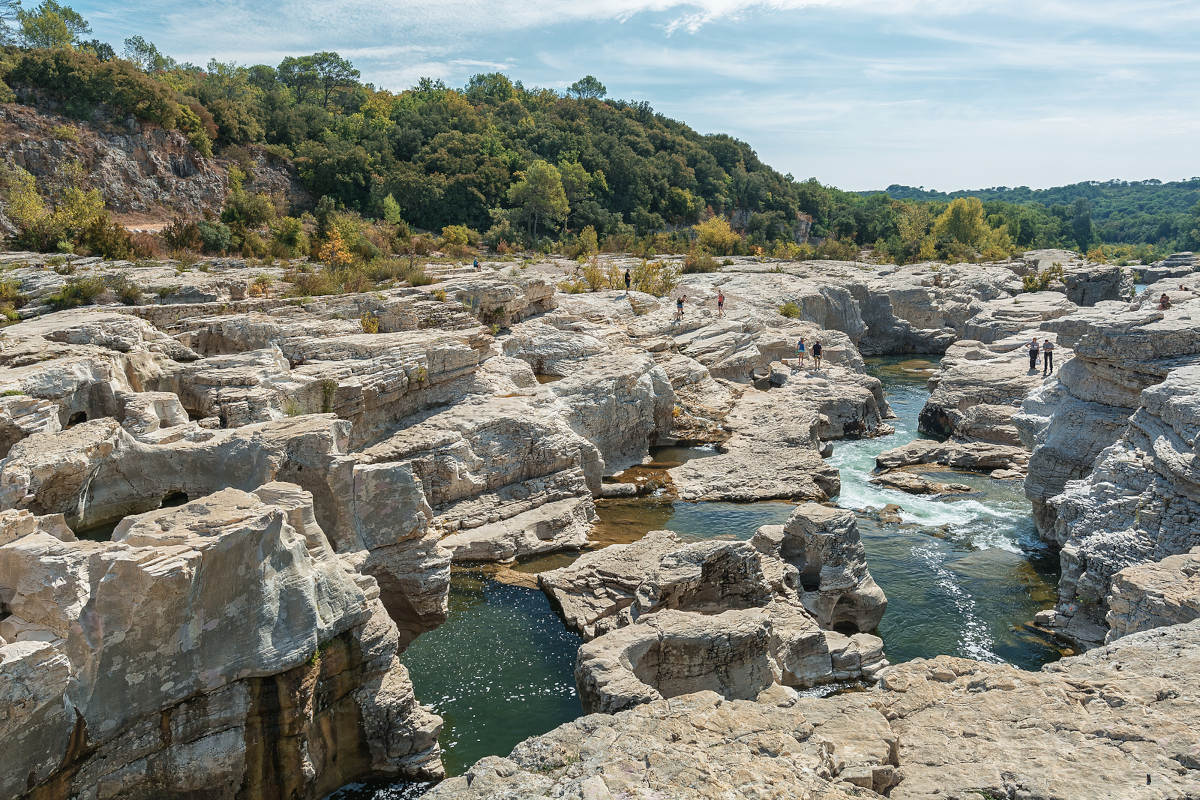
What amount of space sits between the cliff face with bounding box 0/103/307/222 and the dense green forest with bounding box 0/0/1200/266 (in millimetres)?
972

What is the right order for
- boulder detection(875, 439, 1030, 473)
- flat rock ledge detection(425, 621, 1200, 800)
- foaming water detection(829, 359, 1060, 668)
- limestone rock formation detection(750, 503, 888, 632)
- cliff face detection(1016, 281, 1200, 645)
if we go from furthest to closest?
boulder detection(875, 439, 1030, 473) < limestone rock formation detection(750, 503, 888, 632) < foaming water detection(829, 359, 1060, 668) < cliff face detection(1016, 281, 1200, 645) < flat rock ledge detection(425, 621, 1200, 800)

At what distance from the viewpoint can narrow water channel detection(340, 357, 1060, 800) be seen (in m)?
12.8

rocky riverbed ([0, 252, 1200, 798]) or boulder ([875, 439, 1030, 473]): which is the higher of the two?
rocky riverbed ([0, 252, 1200, 798])

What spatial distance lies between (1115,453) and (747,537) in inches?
310

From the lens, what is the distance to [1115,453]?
631 inches

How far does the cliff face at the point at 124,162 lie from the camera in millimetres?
36250

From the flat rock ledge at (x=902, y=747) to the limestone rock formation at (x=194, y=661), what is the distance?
3.23 metres

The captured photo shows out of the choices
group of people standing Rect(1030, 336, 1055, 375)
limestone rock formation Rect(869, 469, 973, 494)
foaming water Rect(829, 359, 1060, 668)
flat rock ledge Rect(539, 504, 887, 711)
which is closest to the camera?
flat rock ledge Rect(539, 504, 887, 711)

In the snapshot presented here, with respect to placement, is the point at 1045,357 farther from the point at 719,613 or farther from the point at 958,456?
the point at 719,613

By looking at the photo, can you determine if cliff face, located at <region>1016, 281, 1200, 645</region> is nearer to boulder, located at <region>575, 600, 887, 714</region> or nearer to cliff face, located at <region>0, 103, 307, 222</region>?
boulder, located at <region>575, 600, 887, 714</region>

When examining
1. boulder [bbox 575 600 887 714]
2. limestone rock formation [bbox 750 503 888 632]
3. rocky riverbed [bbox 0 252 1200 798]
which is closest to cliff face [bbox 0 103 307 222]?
rocky riverbed [bbox 0 252 1200 798]

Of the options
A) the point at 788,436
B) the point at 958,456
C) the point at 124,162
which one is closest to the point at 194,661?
the point at 788,436

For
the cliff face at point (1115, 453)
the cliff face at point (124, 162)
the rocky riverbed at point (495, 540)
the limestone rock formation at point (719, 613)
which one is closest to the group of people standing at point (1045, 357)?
the rocky riverbed at point (495, 540)

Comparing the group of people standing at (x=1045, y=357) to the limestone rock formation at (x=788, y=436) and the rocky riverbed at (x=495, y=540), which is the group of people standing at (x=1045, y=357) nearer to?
the rocky riverbed at (x=495, y=540)
